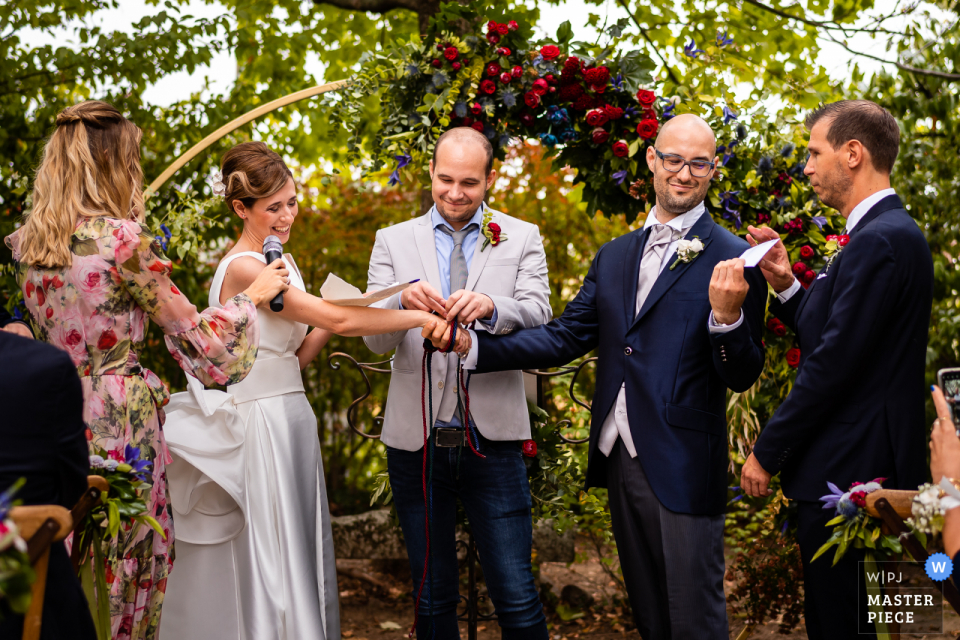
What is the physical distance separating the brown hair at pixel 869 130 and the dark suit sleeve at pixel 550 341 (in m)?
0.97

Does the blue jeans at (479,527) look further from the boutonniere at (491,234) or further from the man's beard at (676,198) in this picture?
the man's beard at (676,198)

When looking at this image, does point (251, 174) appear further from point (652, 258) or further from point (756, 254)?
point (756, 254)

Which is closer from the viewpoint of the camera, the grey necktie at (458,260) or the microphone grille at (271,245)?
the microphone grille at (271,245)

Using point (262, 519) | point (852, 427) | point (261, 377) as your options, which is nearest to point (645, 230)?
point (852, 427)

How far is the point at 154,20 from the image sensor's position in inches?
207

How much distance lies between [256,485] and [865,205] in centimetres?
239

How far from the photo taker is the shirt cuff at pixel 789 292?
3.10m

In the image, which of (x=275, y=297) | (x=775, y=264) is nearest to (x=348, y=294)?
(x=275, y=297)

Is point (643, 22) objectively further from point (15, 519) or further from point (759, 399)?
point (15, 519)

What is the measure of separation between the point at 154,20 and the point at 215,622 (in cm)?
399

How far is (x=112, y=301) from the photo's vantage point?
2.65m

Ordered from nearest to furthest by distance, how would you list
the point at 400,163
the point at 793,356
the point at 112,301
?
the point at 112,301 → the point at 793,356 → the point at 400,163

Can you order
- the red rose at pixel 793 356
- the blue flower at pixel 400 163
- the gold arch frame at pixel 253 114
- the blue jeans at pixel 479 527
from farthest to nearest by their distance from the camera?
the gold arch frame at pixel 253 114, the blue flower at pixel 400 163, the red rose at pixel 793 356, the blue jeans at pixel 479 527

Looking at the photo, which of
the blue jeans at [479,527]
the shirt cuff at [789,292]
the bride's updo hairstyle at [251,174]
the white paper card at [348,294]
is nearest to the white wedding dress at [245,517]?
the white paper card at [348,294]
